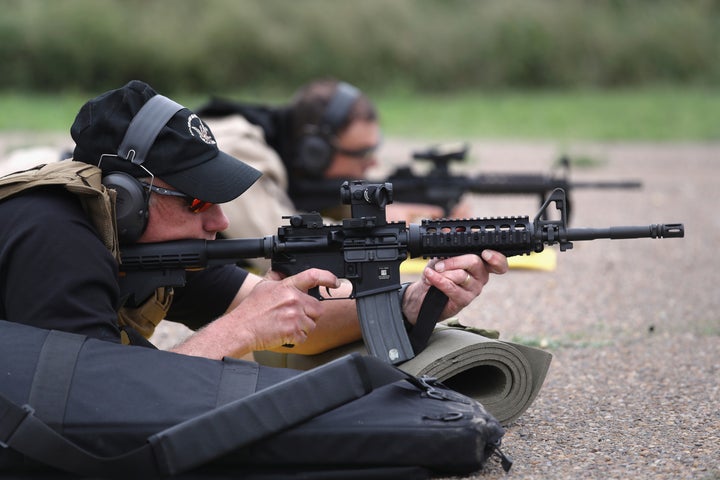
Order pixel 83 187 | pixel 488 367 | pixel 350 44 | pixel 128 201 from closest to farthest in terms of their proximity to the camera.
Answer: pixel 83 187, pixel 128 201, pixel 488 367, pixel 350 44

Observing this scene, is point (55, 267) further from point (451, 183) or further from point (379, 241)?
point (451, 183)

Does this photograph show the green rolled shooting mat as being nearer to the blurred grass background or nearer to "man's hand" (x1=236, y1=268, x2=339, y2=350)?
"man's hand" (x1=236, y1=268, x2=339, y2=350)

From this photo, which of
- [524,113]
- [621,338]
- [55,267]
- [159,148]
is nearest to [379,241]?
[159,148]

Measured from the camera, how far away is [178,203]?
12.1 ft

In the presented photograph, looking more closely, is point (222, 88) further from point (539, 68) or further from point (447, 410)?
point (447, 410)

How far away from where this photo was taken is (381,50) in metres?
27.7

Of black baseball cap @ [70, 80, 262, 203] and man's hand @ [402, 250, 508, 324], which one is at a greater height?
black baseball cap @ [70, 80, 262, 203]

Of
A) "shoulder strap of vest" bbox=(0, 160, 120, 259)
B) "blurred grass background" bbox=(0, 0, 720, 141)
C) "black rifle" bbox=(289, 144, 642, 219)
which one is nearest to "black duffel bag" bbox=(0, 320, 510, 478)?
"shoulder strap of vest" bbox=(0, 160, 120, 259)

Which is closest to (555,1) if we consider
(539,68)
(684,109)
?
(539,68)

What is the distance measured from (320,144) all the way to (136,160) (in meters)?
4.15

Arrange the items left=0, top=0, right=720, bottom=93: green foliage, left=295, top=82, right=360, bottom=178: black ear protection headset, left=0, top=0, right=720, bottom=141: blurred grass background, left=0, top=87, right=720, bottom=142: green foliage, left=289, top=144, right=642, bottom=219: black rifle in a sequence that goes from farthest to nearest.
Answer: left=0, top=0, right=720, bottom=93: green foliage → left=0, top=0, right=720, bottom=141: blurred grass background → left=0, top=87, right=720, bottom=142: green foliage → left=289, top=144, right=642, bottom=219: black rifle → left=295, top=82, right=360, bottom=178: black ear protection headset

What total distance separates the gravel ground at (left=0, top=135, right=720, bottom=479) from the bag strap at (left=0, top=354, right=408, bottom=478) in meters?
0.61

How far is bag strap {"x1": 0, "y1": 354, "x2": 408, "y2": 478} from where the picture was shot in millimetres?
3086

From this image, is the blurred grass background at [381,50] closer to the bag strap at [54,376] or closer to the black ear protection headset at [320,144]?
the black ear protection headset at [320,144]
